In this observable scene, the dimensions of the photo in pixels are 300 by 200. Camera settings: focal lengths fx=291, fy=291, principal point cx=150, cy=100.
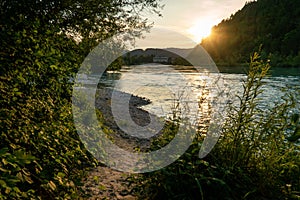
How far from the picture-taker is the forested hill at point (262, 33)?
330ft

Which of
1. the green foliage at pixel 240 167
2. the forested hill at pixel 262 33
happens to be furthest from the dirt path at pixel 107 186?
the forested hill at pixel 262 33

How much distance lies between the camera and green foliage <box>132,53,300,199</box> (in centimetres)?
379

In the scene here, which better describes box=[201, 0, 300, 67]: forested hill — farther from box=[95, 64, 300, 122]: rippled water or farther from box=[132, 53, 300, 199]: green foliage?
box=[132, 53, 300, 199]: green foliage

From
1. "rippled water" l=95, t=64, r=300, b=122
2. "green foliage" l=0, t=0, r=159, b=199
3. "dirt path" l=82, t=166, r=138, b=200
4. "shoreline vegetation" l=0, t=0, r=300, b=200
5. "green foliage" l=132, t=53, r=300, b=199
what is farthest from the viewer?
"rippled water" l=95, t=64, r=300, b=122

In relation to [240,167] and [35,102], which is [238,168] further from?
[35,102]

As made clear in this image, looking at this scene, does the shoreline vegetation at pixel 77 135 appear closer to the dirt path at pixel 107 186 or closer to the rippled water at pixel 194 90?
the dirt path at pixel 107 186

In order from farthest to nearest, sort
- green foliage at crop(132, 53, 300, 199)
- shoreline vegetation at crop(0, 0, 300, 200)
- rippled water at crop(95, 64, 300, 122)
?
1. rippled water at crop(95, 64, 300, 122)
2. green foliage at crop(132, 53, 300, 199)
3. shoreline vegetation at crop(0, 0, 300, 200)

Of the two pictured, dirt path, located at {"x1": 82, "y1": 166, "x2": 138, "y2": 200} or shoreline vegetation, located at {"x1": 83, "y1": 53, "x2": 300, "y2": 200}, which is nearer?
shoreline vegetation, located at {"x1": 83, "y1": 53, "x2": 300, "y2": 200}

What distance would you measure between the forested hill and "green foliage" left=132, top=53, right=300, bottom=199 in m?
88.4

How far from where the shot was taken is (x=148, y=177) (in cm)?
421

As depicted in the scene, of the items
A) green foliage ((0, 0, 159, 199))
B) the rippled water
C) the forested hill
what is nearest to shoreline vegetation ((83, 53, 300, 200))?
the rippled water

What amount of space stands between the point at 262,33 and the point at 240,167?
125m

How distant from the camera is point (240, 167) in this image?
13.8 feet

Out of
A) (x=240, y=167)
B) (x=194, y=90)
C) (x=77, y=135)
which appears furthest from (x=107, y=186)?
(x=194, y=90)
